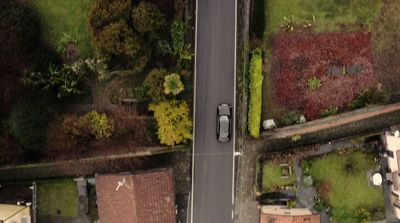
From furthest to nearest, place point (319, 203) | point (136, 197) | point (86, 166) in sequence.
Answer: point (319, 203) < point (86, 166) < point (136, 197)

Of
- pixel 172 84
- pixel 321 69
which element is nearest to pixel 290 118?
pixel 321 69

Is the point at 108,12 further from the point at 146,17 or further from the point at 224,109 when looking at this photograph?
the point at 224,109

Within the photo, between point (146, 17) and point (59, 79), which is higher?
point (146, 17)

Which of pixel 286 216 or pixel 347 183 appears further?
pixel 347 183

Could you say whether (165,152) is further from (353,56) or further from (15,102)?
(353,56)

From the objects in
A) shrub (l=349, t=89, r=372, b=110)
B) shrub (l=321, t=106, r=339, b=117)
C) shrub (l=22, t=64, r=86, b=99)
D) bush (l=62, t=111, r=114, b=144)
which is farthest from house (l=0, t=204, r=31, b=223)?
shrub (l=349, t=89, r=372, b=110)

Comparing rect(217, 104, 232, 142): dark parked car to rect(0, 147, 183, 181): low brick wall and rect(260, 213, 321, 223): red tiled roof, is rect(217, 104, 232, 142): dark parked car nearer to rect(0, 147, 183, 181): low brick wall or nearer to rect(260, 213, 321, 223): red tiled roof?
rect(0, 147, 183, 181): low brick wall

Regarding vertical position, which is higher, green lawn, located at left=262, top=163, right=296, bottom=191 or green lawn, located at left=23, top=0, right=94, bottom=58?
green lawn, located at left=23, top=0, right=94, bottom=58
